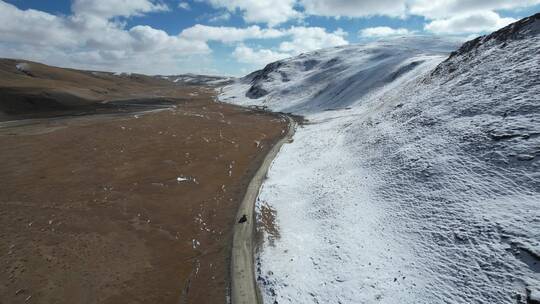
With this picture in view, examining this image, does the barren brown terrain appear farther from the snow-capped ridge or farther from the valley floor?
the snow-capped ridge

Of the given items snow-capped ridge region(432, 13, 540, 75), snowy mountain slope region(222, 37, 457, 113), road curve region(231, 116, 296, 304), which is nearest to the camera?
road curve region(231, 116, 296, 304)

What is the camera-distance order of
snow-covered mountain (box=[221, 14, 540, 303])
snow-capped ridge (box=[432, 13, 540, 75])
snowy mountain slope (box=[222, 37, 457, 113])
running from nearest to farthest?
snow-covered mountain (box=[221, 14, 540, 303]) < snow-capped ridge (box=[432, 13, 540, 75]) < snowy mountain slope (box=[222, 37, 457, 113])

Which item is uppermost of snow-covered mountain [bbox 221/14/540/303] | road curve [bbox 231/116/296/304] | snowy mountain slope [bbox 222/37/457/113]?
snowy mountain slope [bbox 222/37/457/113]

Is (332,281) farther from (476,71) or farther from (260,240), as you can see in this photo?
(476,71)

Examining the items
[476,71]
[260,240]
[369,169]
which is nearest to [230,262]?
[260,240]

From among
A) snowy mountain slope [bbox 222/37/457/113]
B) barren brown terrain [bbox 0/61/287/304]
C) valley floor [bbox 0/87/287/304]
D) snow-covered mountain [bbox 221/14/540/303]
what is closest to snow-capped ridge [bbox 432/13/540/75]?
snow-covered mountain [bbox 221/14/540/303]

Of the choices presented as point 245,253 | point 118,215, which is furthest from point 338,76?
point 245,253

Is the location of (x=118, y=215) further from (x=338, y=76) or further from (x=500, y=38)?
(x=338, y=76)
